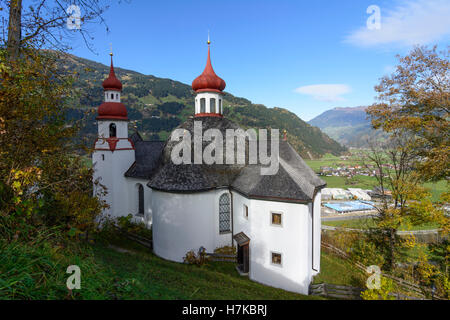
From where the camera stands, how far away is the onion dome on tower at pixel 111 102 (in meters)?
22.5

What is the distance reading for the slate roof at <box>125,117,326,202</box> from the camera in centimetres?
1411

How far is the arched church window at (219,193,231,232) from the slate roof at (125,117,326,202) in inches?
42.7

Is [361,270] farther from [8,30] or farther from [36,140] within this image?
[8,30]

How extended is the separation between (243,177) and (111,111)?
15.2m

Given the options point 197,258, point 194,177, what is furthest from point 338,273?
point 194,177

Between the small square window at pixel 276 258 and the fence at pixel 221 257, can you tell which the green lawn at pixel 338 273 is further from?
the fence at pixel 221 257

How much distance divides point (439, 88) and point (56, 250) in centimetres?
1817

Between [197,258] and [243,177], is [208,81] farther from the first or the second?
[197,258]

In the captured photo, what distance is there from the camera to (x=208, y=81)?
2103cm

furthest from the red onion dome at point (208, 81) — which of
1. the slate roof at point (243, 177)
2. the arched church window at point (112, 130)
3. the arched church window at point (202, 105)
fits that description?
the arched church window at point (112, 130)

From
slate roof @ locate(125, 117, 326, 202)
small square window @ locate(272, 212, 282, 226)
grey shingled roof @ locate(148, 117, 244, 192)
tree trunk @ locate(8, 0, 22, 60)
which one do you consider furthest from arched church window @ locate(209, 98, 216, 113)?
tree trunk @ locate(8, 0, 22, 60)

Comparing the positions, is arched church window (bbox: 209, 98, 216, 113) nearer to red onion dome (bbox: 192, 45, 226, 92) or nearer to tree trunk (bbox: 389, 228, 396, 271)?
red onion dome (bbox: 192, 45, 226, 92)
